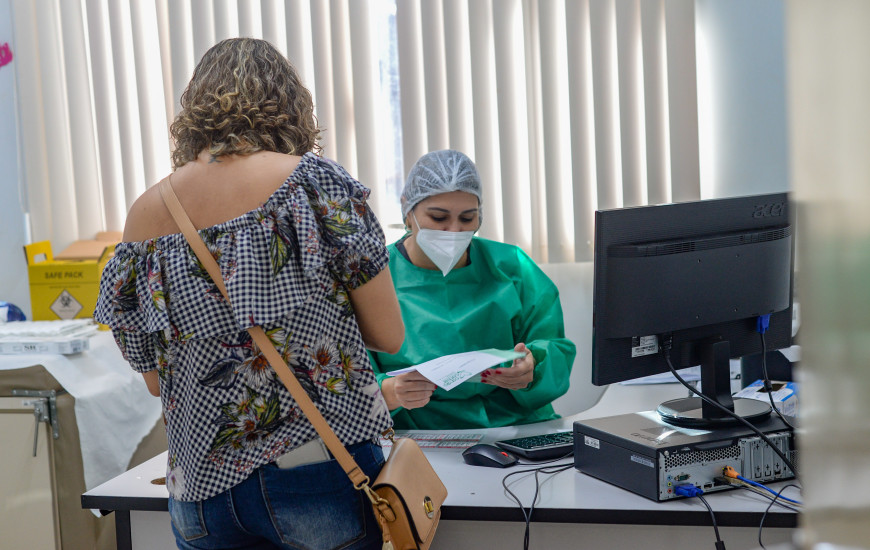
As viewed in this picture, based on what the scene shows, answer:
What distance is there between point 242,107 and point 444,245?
1.03 m

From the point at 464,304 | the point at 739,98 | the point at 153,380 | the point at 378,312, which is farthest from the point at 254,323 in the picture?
the point at 739,98

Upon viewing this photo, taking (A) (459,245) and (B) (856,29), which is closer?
(B) (856,29)

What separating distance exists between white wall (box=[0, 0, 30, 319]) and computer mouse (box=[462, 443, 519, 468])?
2.52 meters

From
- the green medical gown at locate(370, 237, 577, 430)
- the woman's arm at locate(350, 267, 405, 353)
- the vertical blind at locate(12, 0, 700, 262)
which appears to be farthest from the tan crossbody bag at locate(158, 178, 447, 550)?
the vertical blind at locate(12, 0, 700, 262)

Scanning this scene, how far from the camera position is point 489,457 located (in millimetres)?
1618

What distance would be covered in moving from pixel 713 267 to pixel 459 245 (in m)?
0.82

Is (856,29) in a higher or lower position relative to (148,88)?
lower

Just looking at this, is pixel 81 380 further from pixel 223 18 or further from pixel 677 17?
pixel 677 17

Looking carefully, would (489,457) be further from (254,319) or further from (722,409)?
(254,319)

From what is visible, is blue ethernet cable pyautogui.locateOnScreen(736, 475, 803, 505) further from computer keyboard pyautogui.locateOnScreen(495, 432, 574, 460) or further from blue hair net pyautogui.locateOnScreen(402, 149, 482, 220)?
blue hair net pyautogui.locateOnScreen(402, 149, 482, 220)

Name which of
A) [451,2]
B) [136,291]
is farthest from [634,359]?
[451,2]

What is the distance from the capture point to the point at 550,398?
6.84 feet

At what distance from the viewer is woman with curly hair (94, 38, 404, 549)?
1130mm

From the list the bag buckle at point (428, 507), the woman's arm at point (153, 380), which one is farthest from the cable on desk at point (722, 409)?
the woman's arm at point (153, 380)
